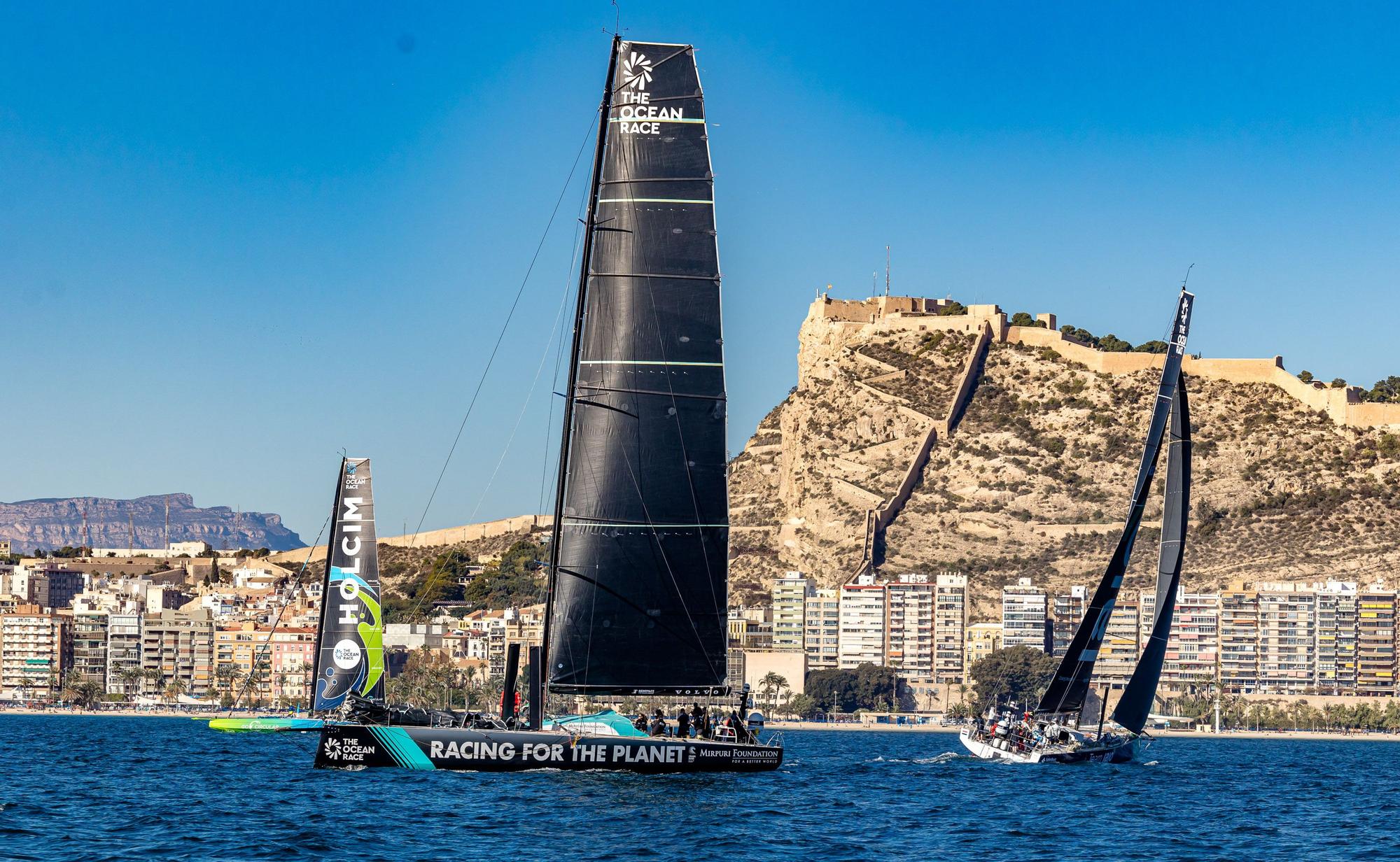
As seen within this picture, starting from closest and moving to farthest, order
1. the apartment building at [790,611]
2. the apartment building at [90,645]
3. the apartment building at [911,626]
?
the apartment building at [911,626] → the apartment building at [790,611] → the apartment building at [90,645]

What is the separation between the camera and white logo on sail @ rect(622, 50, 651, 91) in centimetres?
3434

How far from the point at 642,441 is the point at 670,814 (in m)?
6.73

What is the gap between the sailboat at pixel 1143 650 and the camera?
5141 cm

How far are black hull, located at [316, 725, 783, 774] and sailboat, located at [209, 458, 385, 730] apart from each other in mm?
12003

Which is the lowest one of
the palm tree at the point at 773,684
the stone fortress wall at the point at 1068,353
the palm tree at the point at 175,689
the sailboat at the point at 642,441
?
the palm tree at the point at 175,689

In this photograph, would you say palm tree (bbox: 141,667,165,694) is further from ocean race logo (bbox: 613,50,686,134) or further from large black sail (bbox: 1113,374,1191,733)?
ocean race logo (bbox: 613,50,686,134)

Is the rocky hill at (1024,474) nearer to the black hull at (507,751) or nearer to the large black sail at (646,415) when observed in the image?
the large black sail at (646,415)

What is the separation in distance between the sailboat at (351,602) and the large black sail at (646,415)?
1346cm

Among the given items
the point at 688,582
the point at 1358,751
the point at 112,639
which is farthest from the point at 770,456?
the point at 688,582

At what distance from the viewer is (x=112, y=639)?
169375 mm

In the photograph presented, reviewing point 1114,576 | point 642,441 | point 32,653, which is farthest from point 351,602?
point 32,653

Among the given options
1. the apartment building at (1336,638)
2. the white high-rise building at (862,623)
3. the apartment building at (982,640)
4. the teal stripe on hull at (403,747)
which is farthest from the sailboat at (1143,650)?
the white high-rise building at (862,623)

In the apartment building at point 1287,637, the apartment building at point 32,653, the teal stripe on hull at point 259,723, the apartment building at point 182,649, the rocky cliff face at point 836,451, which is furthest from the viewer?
the apartment building at point 32,653

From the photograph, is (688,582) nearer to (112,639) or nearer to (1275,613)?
(1275,613)
